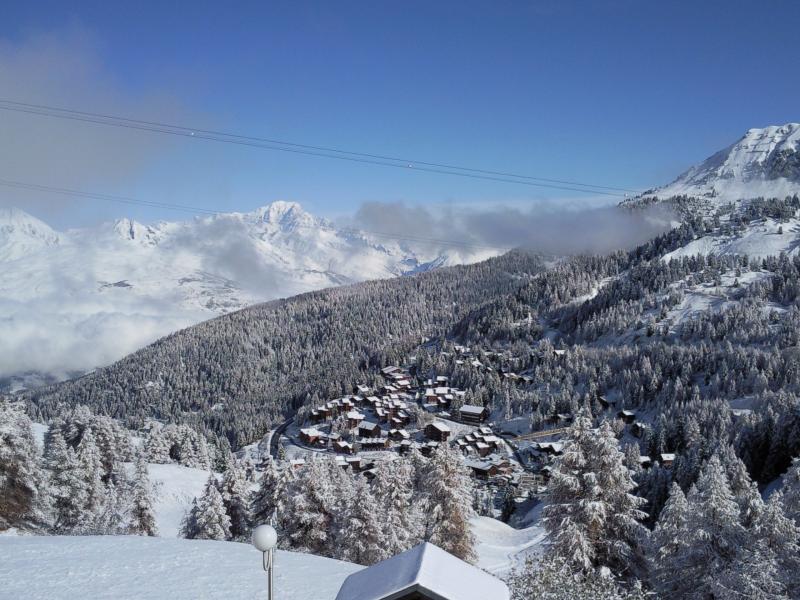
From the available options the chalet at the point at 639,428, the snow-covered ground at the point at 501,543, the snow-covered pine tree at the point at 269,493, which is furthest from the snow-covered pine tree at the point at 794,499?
the chalet at the point at 639,428

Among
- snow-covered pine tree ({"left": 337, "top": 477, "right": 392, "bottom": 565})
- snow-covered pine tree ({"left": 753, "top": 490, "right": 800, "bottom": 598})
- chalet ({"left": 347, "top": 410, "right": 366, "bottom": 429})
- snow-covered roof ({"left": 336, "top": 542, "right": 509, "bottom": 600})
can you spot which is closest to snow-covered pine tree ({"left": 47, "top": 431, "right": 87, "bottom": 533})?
snow-covered pine tree ({"left": 337, "top": 477, "right": 392, "bottom": 565})

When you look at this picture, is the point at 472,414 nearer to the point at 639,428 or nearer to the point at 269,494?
the point at 639,428

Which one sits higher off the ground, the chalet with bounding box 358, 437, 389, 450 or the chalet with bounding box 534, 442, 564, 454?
the chalet with bounding box 534, 442, 564, 454

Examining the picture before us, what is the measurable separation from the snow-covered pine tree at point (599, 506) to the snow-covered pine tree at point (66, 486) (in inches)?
1449

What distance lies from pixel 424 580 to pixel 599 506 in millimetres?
14492

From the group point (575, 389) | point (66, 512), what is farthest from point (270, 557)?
point (575, 389)

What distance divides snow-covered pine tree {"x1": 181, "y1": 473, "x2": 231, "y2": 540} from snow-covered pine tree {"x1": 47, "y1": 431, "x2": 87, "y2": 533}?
351 inches

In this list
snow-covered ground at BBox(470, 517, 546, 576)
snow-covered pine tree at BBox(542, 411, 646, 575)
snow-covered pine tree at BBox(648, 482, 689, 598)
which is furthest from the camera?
snow-covered ground at BBox(470, 517, 546, 576)

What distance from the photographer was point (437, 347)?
601 feet

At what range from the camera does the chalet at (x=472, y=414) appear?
117 meters

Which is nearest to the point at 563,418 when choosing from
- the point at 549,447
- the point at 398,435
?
the point at 549,447

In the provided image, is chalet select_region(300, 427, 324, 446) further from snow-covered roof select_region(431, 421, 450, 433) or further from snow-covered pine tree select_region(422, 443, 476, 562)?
snow-covered pine tree select_region(422, 443, 476, 562)

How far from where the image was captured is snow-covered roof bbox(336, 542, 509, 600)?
904 cm

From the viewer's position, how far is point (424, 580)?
9.04m
